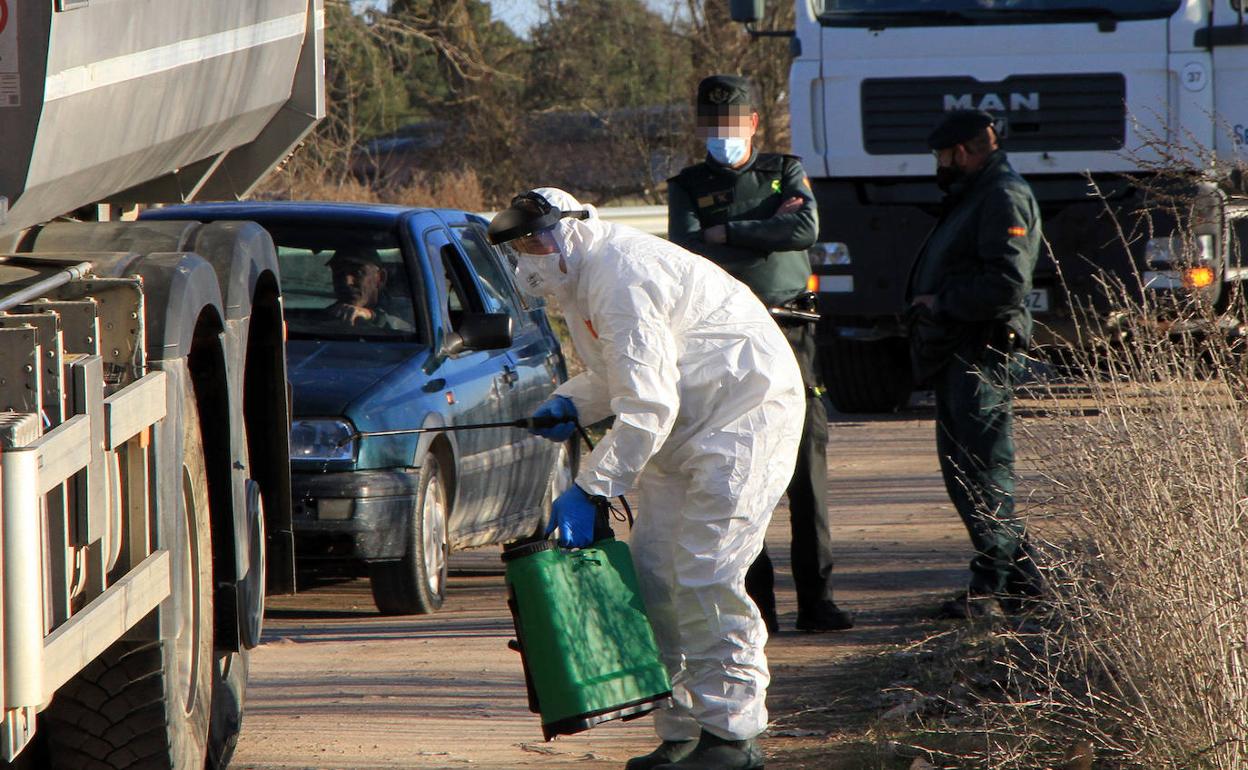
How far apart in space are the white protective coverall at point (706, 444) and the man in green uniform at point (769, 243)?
1866mm

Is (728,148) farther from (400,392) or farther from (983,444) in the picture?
(400,392)

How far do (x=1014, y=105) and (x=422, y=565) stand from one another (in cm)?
596

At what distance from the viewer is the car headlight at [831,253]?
1209 centimetres

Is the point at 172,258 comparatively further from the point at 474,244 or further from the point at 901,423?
the point at 901,423

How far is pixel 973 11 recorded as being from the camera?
37.0ft

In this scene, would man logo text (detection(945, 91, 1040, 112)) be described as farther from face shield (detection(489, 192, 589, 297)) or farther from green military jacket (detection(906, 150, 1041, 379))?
face shield (detection(489, 192, 589, 297))

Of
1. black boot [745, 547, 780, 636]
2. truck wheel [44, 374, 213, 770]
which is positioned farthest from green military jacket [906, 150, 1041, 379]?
truck wheel [44, 374, 213, 770]

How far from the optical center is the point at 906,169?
11.8 meters

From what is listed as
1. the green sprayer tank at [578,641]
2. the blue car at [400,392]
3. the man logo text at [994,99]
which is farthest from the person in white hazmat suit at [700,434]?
the man logo text at [994,99]

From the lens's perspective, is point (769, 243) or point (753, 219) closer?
point (769, 243)

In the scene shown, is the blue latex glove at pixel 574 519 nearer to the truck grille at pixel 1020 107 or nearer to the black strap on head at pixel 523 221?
the black strap on head at pixel 523 221

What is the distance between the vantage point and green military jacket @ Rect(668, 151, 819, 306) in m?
6.79

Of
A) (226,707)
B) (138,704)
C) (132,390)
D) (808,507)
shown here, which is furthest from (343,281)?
(132,390)

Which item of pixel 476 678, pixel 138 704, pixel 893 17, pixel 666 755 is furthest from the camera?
pixel 893 17
